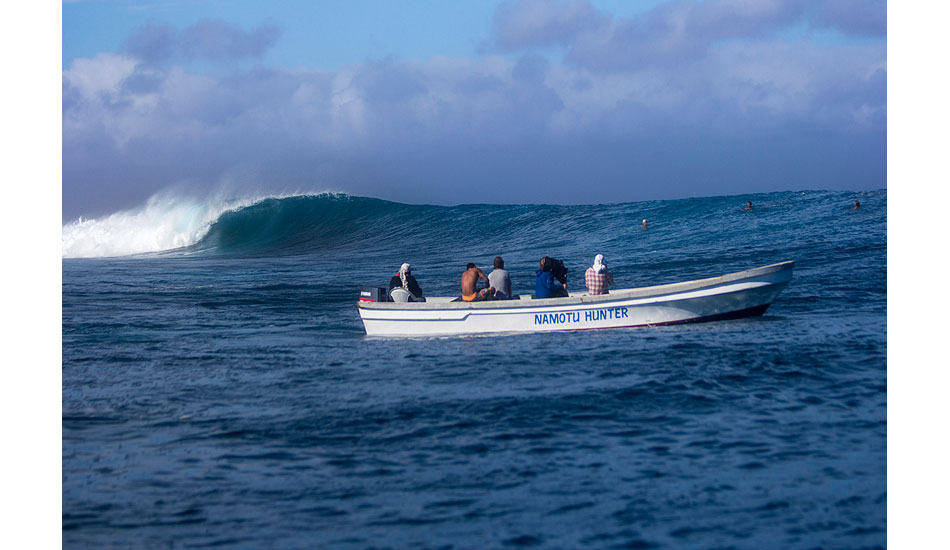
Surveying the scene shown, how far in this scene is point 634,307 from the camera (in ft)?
43.2

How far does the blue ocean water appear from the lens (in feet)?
18.0

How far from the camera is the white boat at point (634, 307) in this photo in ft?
43.0

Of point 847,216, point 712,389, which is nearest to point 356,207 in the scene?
point 847,216

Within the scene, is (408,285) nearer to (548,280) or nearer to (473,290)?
(473,290)

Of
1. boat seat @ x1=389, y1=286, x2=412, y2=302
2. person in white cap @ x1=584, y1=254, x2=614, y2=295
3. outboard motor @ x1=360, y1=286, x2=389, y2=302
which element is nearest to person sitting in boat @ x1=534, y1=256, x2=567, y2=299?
person in white cap @ x1=584, y1=254, x2=614, y2=295

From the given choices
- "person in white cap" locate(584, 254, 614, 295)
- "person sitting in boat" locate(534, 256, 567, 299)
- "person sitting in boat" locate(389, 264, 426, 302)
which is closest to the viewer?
"person in white cap" locate(584, 254, 614, 295)

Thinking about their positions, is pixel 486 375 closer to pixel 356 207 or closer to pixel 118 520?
pixel 118 520

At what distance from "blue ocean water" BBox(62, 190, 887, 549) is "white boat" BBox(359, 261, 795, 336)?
33 centimetres

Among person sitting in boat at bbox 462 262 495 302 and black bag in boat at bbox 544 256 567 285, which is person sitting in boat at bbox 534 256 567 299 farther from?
person sitting in boat at bbox 462 262 495 302

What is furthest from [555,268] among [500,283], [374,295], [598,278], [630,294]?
[374,295]

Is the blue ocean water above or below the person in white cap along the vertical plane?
below

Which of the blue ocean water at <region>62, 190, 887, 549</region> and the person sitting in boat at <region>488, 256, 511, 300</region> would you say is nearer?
the blue ocean water at <region>62, 190, 887, 549</region>
